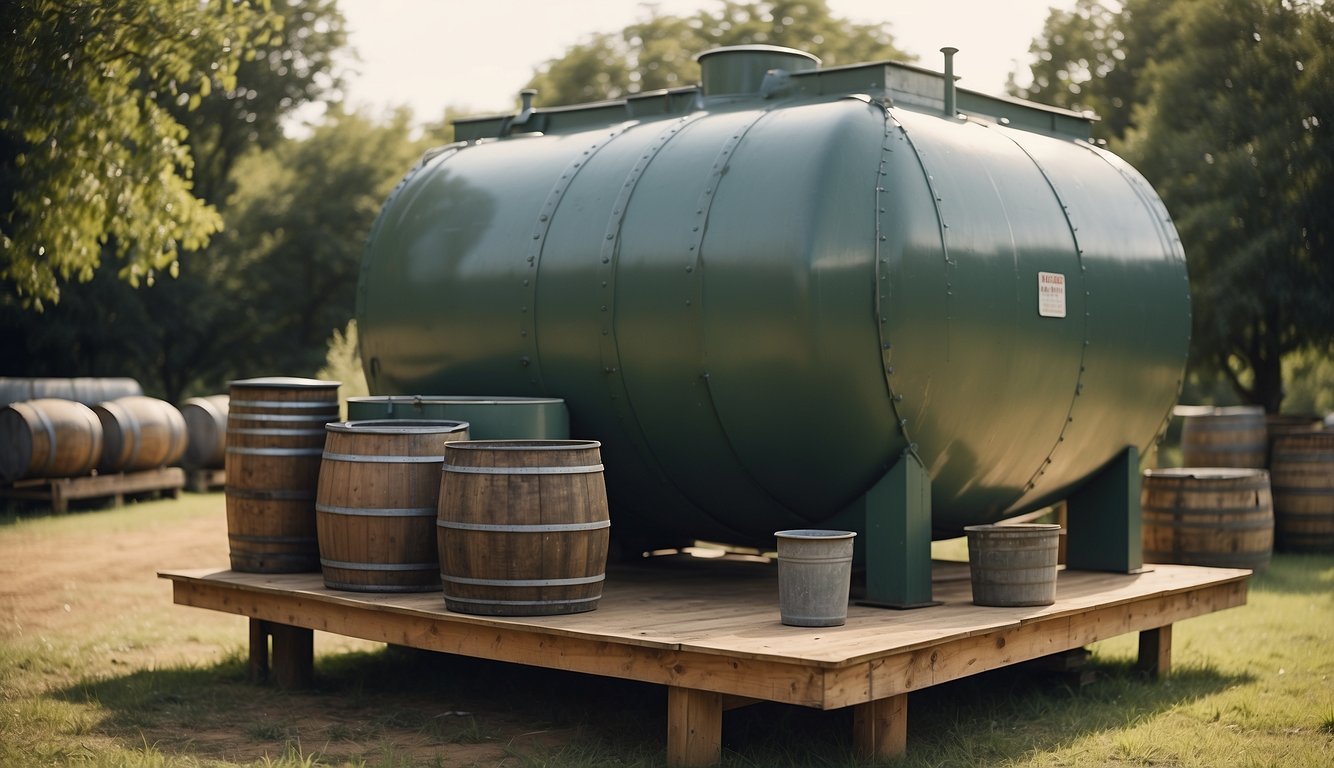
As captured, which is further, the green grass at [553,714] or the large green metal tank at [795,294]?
the large green metal tank at [795,294]

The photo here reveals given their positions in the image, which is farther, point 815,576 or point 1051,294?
point 1051,294

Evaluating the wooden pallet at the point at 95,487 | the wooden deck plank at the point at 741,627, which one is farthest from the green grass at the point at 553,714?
the wooden pallet at the point at 95,487

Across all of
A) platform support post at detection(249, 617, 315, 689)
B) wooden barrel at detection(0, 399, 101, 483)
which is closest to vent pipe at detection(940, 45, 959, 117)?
platform support post at detection(249, 617, 315, 689)

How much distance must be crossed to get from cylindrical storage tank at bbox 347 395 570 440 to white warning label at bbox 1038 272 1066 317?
2.75 metres

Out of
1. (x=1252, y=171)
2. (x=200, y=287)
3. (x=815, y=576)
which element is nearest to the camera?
(x=815, y=576)

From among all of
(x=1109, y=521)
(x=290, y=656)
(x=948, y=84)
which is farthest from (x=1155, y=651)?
(x=290, y=656)

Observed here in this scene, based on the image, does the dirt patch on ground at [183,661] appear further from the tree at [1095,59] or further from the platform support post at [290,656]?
the tree at [1095,59]

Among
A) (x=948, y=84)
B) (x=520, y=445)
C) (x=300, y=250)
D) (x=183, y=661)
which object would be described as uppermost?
(x=300, y=250)

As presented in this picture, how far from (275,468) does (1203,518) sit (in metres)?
7.09

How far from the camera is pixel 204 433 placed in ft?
65.9

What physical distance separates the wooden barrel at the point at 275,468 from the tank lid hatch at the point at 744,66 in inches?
121

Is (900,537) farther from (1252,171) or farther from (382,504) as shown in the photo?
(1252,171)

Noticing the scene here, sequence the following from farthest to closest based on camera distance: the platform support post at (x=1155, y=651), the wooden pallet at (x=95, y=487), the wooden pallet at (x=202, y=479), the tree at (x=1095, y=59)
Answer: the tree at (x=1095, y=59) → the wooden pallet at (x=202, y=479) → the wooden pallet at (x=95, y=487) → the platform support post at (x=1155, y=651)

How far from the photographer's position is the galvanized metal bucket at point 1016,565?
23.4 ft
